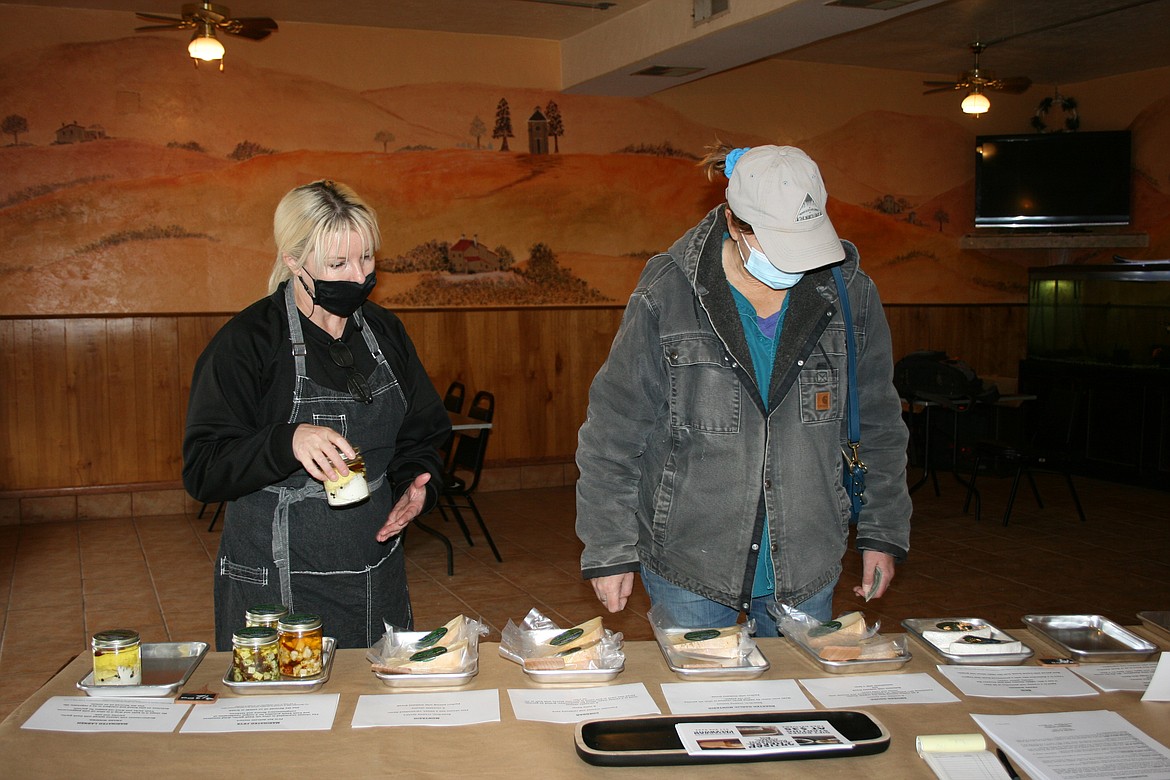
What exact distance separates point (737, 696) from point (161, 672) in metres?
1.04

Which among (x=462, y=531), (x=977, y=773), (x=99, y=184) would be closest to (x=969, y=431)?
(x=462, y=531)

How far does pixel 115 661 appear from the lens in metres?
1.78

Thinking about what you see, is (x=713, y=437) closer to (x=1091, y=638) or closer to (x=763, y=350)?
(x=763, y=350)

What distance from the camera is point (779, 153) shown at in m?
2.05

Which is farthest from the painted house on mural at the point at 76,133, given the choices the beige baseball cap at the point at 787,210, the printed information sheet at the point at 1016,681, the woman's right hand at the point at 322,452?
the printed information sheet at the point at 1016,681

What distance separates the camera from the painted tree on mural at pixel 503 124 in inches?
324

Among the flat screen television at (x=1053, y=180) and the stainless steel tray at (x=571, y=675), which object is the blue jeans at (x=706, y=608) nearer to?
the stainless steel tray at (x=571, y=675)

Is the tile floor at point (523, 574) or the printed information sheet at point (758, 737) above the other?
the printed information sheet at point (758, 737)

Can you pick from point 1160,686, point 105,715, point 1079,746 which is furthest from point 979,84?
point 105,715

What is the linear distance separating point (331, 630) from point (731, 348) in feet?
3.60

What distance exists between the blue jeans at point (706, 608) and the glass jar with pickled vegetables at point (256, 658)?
0.79m

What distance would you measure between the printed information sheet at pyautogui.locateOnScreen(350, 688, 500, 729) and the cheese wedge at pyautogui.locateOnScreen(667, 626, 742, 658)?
0.38 metres

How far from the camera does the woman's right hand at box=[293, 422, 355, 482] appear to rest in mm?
2010

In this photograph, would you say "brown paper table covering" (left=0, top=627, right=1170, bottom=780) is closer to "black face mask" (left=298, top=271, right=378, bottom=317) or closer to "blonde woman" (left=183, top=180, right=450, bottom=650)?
"blonde woman" (left=183, top=180, right=450, bottom=650)
